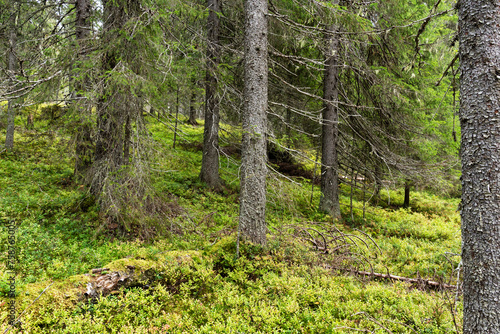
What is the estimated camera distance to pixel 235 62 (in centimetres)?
923

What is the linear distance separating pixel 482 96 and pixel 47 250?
6.63 meters

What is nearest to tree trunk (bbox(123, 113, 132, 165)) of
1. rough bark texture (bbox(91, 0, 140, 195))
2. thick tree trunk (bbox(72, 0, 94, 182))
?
rough bark texture (bbox(91, 0, 140, 195))

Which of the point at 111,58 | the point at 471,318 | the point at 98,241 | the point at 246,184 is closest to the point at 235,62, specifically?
the point at 111,58

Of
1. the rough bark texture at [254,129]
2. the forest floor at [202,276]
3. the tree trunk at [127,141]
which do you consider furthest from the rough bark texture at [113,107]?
the rough bark texture at [254,129]

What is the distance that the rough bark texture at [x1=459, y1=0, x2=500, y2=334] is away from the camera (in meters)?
2.34

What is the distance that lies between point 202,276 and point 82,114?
12.3 ft

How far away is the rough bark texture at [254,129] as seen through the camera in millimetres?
5172

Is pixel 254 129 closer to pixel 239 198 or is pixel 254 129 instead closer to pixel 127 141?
pixel 239 198

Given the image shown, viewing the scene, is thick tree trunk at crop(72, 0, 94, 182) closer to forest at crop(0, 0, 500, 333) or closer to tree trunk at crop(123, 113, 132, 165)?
forest at crop(0, 0, 500, 333)

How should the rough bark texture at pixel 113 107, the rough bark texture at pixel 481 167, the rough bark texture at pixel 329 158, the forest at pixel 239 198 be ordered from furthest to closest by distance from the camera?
the rough bark texture at pixel 329 158, the rough bark texture at pixel 113 107, the forest at pixel 239 198, the rough bark texture at pixel 481 167

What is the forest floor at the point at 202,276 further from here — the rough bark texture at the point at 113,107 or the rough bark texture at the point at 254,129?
the rough bark texture at the point at 113,107

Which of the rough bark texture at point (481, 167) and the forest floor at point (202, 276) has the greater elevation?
the rough bark texture at point (481, 167)

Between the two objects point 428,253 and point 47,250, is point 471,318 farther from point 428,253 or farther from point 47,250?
point 47,250

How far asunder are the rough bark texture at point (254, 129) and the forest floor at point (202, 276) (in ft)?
1.30
